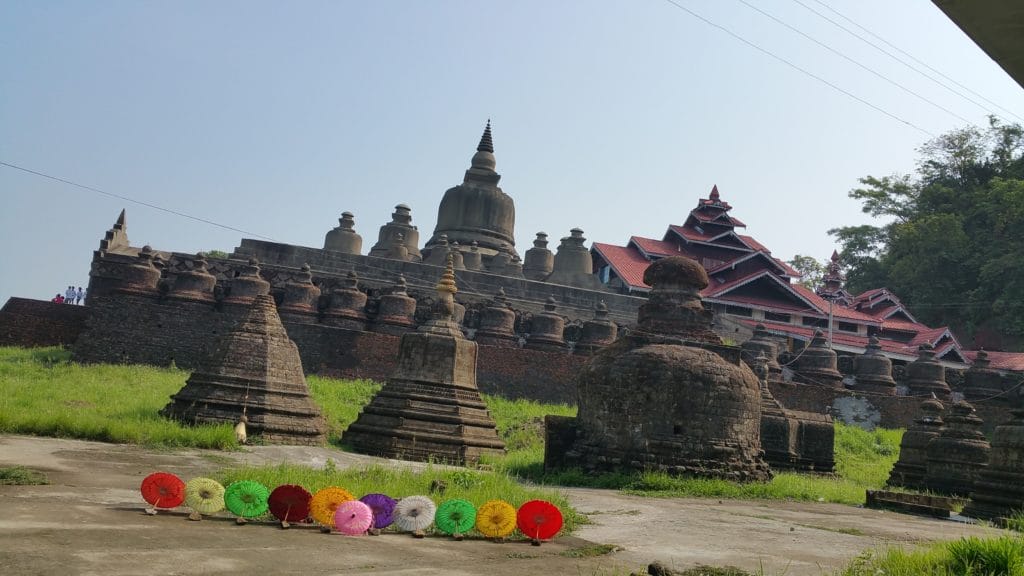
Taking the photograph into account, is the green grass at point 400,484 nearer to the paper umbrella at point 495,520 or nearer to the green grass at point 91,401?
the paper umbrella at point 495,520

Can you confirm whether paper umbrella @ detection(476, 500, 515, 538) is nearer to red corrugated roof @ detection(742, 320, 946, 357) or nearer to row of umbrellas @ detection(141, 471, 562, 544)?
row of umbrellas @ detection(141, 471, 562, 544)

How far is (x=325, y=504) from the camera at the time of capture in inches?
272

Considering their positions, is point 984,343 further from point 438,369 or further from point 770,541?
point 770,541

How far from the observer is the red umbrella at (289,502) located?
695cm

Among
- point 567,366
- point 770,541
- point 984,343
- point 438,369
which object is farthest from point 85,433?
point 984,343

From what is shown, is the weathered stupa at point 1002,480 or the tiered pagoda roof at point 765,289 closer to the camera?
the weathered stupa at point 1002,480

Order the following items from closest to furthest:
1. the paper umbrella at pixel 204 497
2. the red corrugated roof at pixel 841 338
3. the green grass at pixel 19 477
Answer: the paper umbrella at pixel 204 497 → the green grass at pixel 19 477 → the red corrugated roof at pixel 841 338

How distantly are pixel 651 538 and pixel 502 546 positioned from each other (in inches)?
61.3

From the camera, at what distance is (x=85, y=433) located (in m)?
12.0

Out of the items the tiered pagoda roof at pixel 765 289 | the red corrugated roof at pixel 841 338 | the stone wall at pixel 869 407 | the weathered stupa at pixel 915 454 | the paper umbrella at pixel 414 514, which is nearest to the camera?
the paper umbrella at pixel 414 514

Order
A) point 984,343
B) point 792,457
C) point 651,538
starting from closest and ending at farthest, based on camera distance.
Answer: point 651,538
point 792,457
point 984,343

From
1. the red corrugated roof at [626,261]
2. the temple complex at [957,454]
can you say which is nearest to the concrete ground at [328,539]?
the temple complex at [957,454]

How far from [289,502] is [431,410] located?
23.7 feet

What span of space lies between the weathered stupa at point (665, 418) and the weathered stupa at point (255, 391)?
397cm
